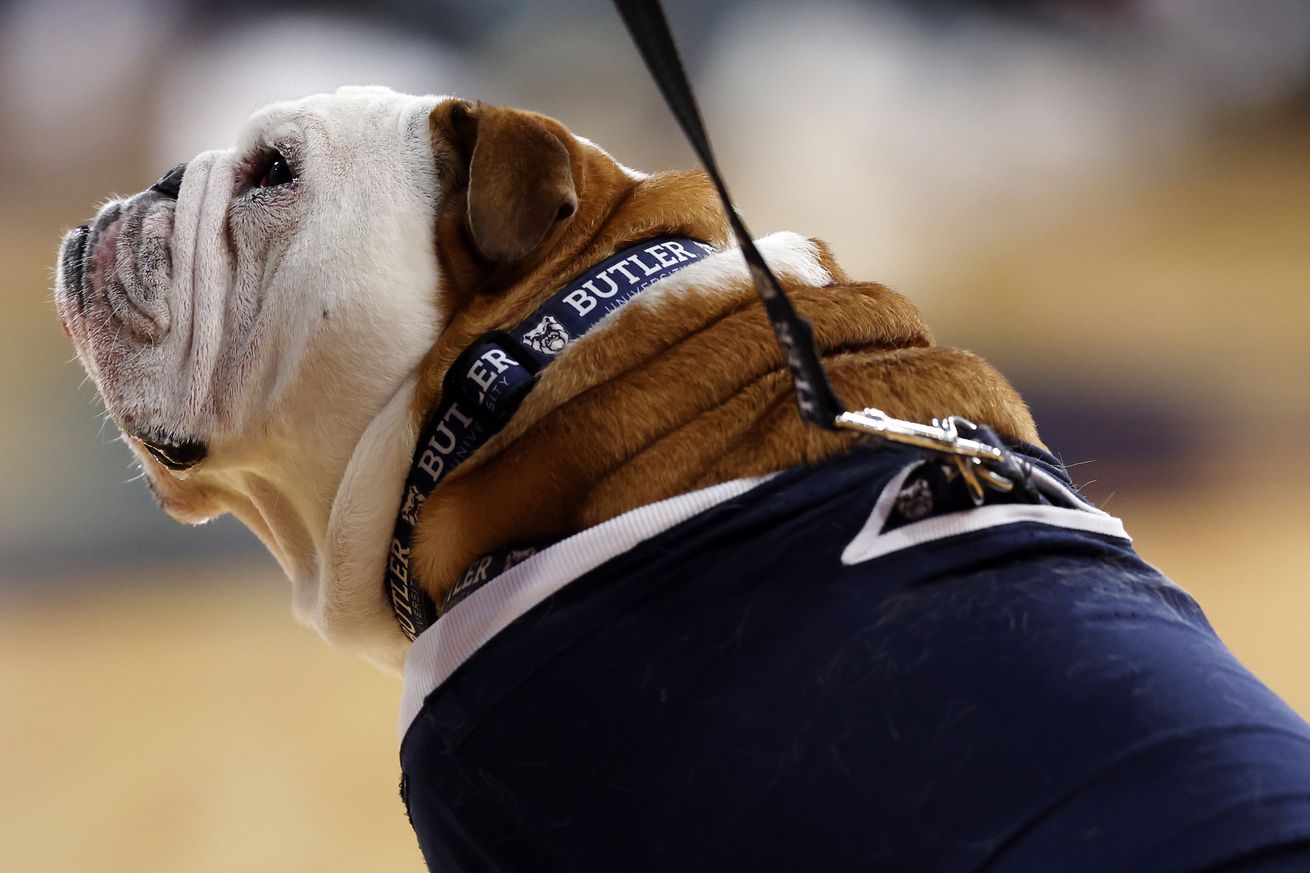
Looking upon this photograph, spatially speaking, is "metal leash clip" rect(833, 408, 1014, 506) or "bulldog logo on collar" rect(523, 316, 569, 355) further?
"bulldog logo on collar" rect(523, 316, 569, 355)

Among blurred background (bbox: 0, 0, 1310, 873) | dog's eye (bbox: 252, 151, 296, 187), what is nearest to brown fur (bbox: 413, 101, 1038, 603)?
dog's eye (bbox: 252, 151, 296, 187)

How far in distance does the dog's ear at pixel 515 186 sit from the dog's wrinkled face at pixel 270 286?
98 mm

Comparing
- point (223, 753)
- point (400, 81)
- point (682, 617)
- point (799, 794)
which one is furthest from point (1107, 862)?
point (400, 81)

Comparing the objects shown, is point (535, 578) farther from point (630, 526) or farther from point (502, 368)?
point (502, 368)

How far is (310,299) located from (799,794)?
736mm

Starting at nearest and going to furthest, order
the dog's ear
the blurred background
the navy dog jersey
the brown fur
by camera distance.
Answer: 1. the navy dog jersey
2. the brown fur
3. the dog's ear
4. the blurred background

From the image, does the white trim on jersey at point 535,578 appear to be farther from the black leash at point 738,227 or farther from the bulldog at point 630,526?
the black leash at point 738,227

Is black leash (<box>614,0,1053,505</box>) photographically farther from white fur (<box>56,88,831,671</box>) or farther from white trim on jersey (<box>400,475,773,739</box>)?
white fur (<box>56,88,831,671</box>)

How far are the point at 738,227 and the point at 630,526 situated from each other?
267 millimetres

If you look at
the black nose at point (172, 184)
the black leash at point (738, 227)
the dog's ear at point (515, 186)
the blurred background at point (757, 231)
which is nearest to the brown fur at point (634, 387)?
the dog's ear at point (515, 186)

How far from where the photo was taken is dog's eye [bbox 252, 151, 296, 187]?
4.47ft

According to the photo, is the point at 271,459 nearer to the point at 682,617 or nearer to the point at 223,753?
the point at 682,617

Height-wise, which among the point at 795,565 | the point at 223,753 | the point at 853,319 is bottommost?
the point at 223,753

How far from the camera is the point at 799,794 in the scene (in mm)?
887
